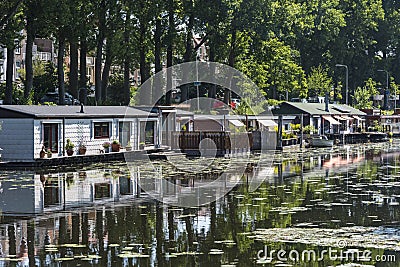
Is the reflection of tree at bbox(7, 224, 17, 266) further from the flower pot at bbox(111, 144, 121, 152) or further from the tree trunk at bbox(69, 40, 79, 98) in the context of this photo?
the tree trunk at bbox(69, 40, 79, 98)

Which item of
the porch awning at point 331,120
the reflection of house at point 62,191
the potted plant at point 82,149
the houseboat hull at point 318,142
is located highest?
the porch awning at point 331,120

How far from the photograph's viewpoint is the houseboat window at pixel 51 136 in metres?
43.4

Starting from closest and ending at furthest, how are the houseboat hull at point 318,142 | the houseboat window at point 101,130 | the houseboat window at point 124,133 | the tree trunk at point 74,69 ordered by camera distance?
the houseboat window at point 101,130
the houseboat window at point 124,133
the tree trunk at point 74,69
the houseboat hull at point 318,142

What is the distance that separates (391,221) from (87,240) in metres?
8.63

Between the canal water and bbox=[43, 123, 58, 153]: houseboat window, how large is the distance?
21.2 feet

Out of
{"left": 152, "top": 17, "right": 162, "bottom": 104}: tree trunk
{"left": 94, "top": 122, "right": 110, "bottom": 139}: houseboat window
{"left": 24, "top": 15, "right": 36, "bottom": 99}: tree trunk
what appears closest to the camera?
{"left": 94, "top": 122, "right": 110, "bottom": 139}: houseboat window

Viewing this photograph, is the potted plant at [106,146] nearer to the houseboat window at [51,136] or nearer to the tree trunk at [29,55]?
the houseboat window at [51,136]

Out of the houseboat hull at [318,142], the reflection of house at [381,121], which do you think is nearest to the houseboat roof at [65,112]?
the houseboat hull at [318,142]

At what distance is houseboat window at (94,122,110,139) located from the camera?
157ft

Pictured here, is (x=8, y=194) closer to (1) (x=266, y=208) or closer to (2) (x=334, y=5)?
(1) (x=266, y=208)

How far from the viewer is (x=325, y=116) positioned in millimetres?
85812

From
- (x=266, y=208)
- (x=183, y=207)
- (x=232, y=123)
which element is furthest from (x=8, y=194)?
(x=232, y=123)

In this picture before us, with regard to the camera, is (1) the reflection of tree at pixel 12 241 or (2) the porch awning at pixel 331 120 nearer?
(1) the reflection of tree at pixel 12 241

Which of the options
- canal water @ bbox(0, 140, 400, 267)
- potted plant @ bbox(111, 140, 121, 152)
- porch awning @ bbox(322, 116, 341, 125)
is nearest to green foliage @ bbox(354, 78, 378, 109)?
porch awning @ bbox(322, 116, 341, 125)
